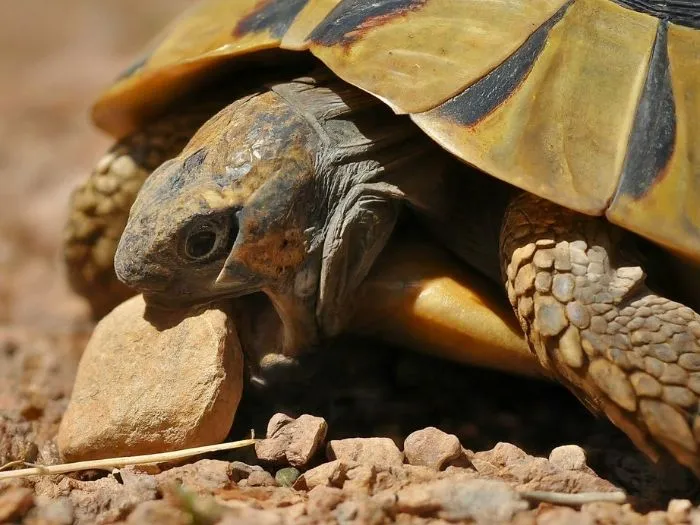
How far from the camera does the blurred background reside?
4.09m

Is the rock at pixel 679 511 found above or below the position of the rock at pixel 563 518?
below

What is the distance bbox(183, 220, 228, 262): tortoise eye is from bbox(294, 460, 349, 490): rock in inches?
21.4

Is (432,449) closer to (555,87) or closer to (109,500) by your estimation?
(109,500)

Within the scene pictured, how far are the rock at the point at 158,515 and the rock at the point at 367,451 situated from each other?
42cm

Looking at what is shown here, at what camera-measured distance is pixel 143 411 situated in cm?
219

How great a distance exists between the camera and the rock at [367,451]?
6.82 ft

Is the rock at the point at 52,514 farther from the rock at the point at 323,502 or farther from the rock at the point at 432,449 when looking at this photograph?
the rock at the point at 432,449

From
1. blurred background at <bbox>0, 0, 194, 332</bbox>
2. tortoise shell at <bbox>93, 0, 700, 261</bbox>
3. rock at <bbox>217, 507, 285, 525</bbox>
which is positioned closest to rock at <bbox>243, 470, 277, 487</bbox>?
rock at <bbox>217, 507, 285, 525</bbox>

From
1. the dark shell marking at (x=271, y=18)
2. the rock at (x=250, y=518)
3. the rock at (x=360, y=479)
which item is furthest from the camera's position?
the dark shell marking at (x=271, y=18)

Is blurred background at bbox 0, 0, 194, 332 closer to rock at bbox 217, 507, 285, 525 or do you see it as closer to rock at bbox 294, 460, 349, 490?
rock at bbox 294, 460, 349, 490

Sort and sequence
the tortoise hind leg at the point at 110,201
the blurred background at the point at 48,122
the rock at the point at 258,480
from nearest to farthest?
the rock at the point at 258,480 < the tortoise hind leg at the point at 110,201 < the blurred background at the point at 48,122

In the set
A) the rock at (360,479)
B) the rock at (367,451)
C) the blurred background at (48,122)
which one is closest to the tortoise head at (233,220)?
the rock at (367,451)

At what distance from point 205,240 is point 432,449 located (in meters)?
0.69

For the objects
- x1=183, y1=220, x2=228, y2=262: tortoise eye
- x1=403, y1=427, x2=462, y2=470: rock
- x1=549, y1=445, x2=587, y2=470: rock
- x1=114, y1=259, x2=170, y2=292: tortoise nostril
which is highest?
x1=183, y1=220, x2=228, y2=262: tortoise eye
